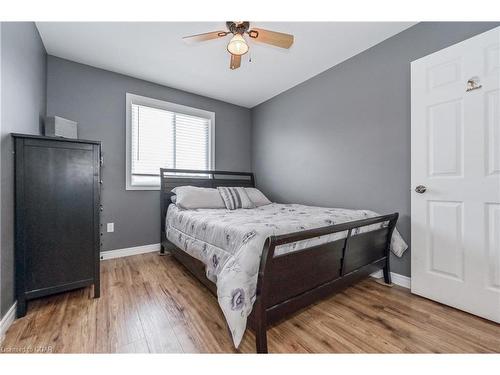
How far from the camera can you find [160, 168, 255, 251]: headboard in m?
3.04

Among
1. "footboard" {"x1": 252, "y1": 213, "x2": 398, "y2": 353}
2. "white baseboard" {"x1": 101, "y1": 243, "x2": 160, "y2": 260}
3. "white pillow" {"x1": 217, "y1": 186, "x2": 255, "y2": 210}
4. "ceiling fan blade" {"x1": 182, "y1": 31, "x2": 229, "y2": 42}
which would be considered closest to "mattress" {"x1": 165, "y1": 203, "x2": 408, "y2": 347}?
"footboard" {"x1": 252, "y1": 213, "x2": 398, "y2": 353}

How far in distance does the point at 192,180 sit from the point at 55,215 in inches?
70.0

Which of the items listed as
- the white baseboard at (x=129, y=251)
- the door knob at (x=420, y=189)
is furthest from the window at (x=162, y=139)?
the door knob at (x=420, y=189)

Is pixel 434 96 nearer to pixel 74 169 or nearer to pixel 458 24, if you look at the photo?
pixel 458 24

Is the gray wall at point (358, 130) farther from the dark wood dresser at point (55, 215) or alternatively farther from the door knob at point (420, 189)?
the dark wood dresser at point (55, 215)

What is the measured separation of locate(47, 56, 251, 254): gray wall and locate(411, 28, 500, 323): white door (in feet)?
10.0

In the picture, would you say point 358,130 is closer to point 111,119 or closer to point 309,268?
point 309,268

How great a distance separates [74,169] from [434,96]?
2989mm

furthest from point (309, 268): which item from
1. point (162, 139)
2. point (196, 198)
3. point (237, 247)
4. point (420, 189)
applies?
point (162, 139)

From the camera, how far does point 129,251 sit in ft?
9.64

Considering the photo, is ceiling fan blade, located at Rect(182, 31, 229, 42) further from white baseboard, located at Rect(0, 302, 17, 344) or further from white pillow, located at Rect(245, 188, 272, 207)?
white baseboard, located at Rect(0, 302, 17, 344)

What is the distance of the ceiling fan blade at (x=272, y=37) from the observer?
174cm

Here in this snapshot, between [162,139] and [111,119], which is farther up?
[111,119]

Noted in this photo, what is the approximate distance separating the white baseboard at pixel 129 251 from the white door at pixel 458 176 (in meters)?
3.07
